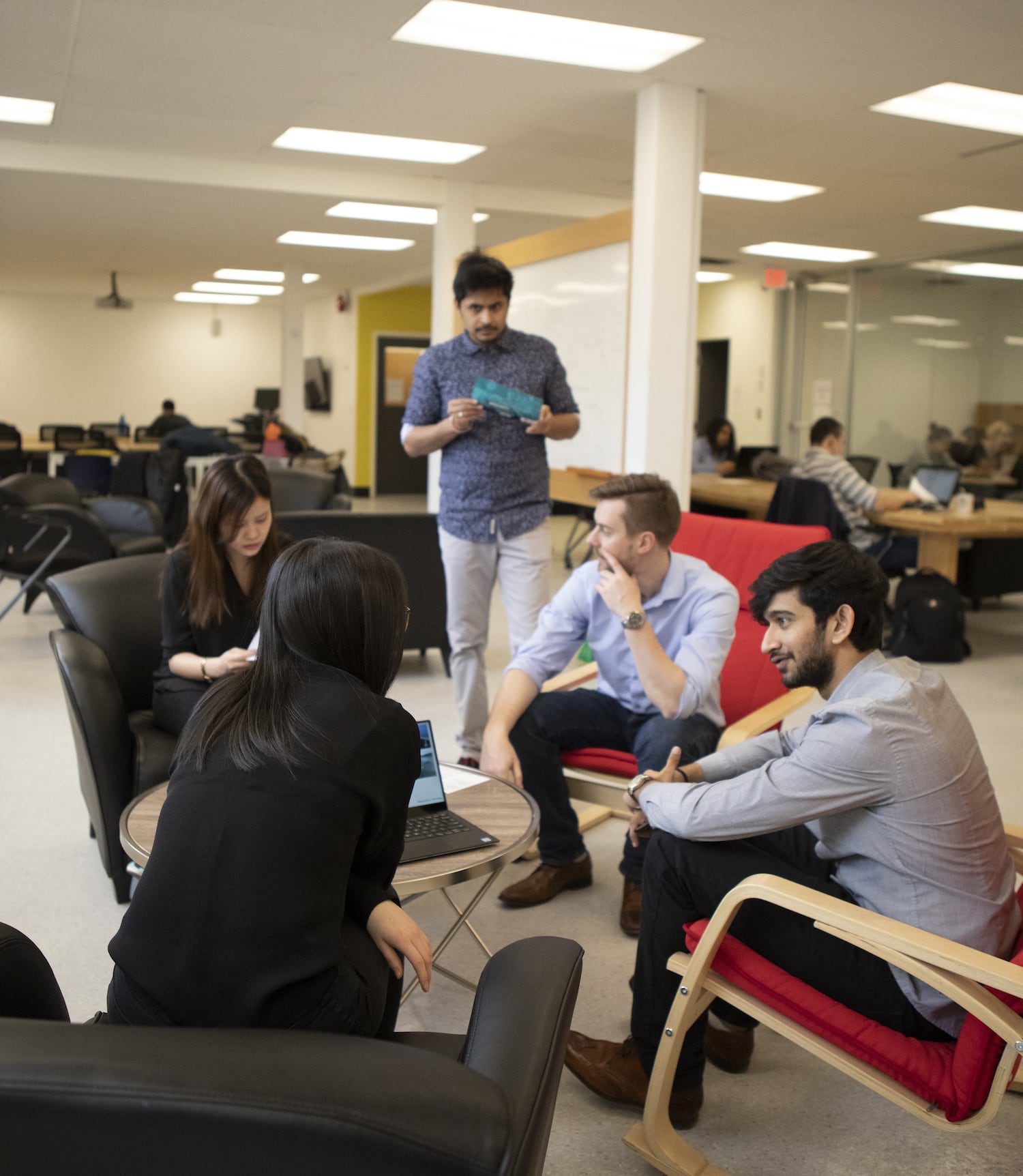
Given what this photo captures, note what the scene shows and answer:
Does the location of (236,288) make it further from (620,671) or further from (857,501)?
(620,671)

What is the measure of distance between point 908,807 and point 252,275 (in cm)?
1346

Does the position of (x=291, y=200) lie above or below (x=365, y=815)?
above

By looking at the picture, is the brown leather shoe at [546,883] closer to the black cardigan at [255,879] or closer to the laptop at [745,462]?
the black cardigan at [255,879]

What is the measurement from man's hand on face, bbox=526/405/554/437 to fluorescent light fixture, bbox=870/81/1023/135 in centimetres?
269

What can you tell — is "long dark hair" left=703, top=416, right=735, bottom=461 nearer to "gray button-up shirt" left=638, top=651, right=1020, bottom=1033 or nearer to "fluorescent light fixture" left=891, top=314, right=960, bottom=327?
"fluorescent light fixture" left=891, top=314, right=960, bottom=327

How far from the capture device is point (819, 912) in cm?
172

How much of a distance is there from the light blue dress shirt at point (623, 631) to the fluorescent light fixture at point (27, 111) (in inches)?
184

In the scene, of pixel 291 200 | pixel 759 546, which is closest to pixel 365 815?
pixel 759 546

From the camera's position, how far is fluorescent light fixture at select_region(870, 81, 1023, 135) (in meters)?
5.25

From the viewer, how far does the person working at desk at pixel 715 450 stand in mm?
9828

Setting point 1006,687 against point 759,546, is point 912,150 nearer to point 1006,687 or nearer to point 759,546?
point 1006,687

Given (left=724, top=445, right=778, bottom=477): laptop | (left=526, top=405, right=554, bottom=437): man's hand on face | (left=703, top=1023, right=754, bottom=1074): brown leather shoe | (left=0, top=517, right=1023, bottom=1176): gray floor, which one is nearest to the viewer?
(left=0, top=517, right=1023, bottom=1176): gray floor

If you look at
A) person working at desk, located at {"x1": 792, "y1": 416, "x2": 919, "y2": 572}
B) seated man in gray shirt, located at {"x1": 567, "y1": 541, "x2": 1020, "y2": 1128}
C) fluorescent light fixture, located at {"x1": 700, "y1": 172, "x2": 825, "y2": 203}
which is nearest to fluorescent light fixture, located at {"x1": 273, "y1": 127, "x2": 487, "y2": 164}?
fluorescent light fixture, located at {"x1": 700, "y1": 172, "x2": 825, "y2": 203}

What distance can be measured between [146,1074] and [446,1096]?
25cm
